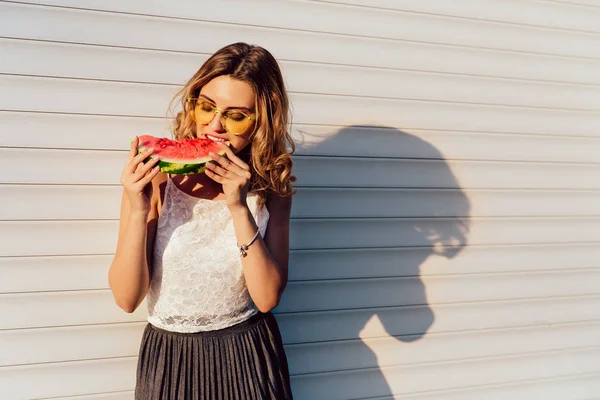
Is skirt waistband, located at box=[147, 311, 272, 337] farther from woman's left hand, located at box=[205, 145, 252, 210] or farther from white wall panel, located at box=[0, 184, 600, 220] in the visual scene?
white wall panel, located at box=[0, 184, 600, 220]

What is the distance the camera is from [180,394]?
2074mm

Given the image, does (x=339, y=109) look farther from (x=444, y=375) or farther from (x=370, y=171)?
(x=444, y=375)

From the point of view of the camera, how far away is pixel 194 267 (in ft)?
6.68

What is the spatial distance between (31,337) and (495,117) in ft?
9.64

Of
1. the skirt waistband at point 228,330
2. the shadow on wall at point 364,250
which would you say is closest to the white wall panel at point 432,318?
the shadow on wall at point 364,250

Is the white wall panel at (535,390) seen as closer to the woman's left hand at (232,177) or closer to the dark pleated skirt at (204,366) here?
the dark pleated skirt at (204,366)

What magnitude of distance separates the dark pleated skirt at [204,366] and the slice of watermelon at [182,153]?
708 mm

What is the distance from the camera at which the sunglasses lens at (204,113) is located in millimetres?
2033

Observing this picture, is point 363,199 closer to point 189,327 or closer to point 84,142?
point 189,327

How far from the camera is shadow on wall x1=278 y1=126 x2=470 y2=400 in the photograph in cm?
297

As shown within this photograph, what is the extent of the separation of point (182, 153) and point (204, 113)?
0.67ft

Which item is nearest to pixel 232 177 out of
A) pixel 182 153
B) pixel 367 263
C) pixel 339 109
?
pixel 182 153

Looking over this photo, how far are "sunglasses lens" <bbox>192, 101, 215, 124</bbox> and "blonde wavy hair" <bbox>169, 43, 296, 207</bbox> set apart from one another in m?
0.11

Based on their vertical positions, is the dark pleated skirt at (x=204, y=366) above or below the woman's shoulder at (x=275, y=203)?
below
